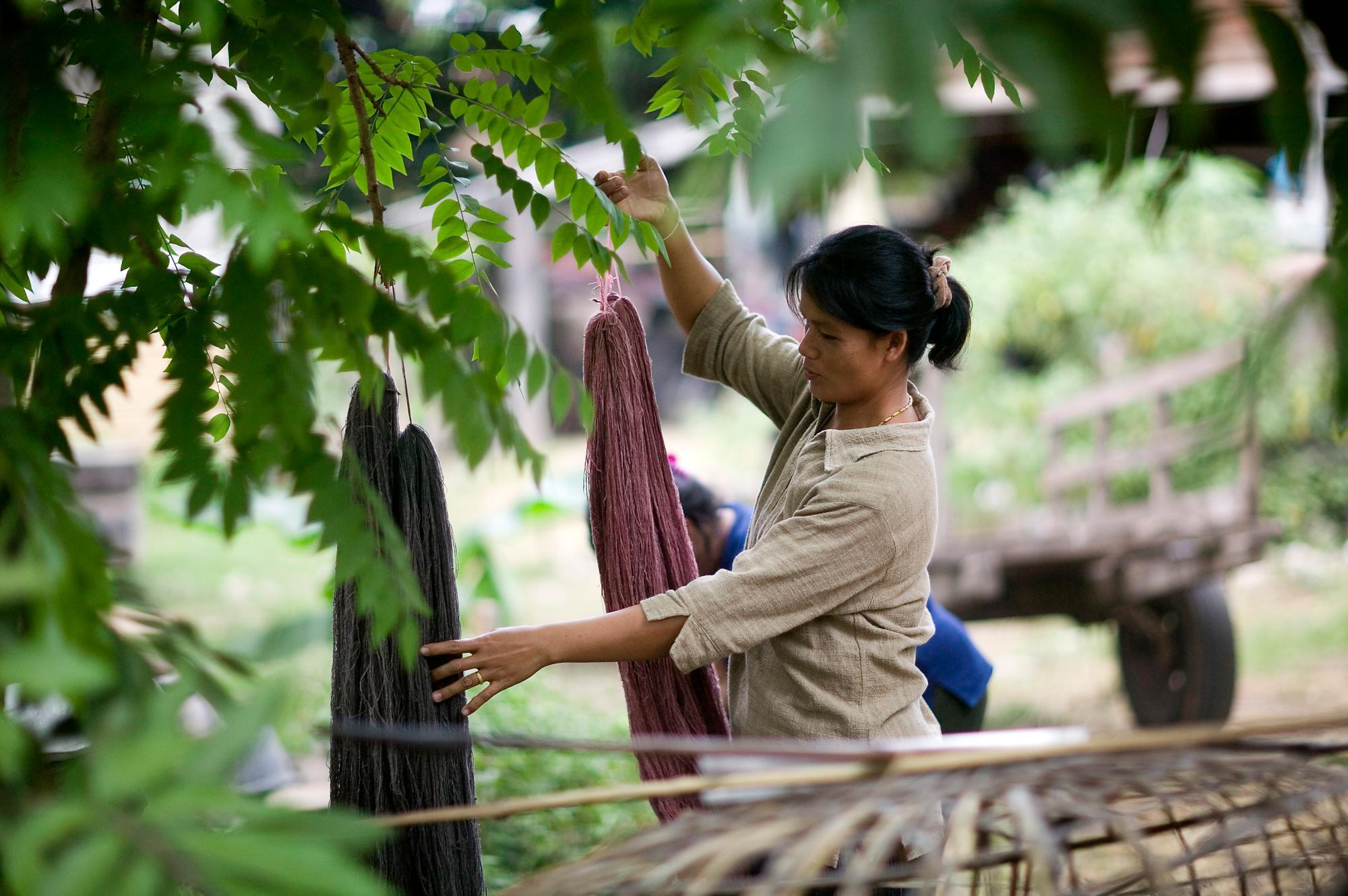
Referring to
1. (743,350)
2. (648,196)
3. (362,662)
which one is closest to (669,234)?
(648,196)

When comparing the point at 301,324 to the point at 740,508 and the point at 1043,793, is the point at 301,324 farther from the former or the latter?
the point at 740,508

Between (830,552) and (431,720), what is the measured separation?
596 millimetres

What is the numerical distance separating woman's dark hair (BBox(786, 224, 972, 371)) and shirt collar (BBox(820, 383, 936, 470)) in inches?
5.3

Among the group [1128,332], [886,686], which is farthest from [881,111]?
[1128,332]

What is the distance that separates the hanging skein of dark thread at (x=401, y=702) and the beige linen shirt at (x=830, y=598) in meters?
0.33

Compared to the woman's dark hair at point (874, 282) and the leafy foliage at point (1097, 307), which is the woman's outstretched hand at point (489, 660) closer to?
the woman's dark hair at point (874, 282)

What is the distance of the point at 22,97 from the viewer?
1.02m

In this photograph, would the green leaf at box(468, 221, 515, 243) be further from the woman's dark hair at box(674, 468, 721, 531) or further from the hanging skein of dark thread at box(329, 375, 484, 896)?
the woman's dark hair at box(674, 468, 721, 531)

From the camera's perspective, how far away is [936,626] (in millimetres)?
2740

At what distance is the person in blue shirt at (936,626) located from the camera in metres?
2.74

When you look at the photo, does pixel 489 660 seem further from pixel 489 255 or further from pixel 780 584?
pixel 489 255

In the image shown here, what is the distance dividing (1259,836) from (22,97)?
134cm

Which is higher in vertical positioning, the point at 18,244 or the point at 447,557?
the point at 18,244

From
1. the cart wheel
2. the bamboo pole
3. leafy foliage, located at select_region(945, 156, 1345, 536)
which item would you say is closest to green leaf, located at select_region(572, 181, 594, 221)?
the bamboo pole
